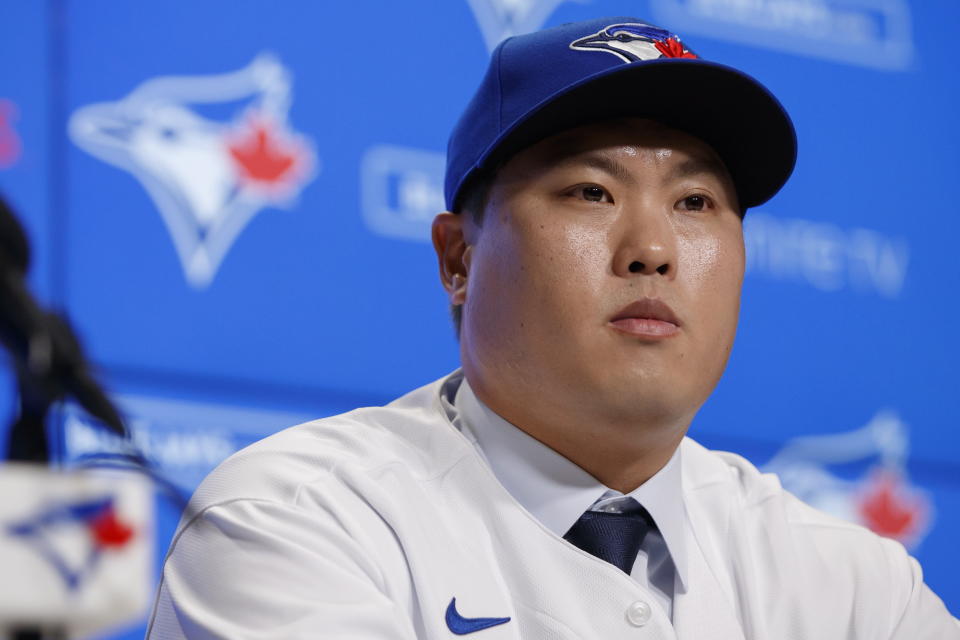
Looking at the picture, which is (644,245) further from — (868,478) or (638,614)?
(868,478)

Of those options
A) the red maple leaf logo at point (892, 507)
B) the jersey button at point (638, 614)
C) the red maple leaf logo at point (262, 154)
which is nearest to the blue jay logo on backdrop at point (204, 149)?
the red maple leaf logo at point (262, 154)

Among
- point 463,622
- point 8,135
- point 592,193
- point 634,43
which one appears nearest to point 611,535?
point 463,622

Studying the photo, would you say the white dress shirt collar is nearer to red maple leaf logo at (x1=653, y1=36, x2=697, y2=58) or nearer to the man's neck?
the man's neck

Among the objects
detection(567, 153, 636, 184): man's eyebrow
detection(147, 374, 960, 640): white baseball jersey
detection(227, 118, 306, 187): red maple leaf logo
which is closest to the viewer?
detection(147, 374, 960, 640): white baseball jersey

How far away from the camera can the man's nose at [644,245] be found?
1018mm

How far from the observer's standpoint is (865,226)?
2.12 meters

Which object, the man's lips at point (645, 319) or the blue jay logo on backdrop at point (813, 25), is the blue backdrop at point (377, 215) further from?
the man's lips at point (645, 319)

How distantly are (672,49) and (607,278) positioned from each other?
241 mm

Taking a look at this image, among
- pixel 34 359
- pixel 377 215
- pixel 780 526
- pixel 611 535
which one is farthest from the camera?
pixel 377 215

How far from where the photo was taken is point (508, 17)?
1908 millimetres

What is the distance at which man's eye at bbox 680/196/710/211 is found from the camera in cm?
109

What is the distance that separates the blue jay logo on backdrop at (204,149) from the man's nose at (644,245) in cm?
74

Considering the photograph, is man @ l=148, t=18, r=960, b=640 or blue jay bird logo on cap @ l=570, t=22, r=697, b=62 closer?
man @ l=148, t=18, r=960, b=640

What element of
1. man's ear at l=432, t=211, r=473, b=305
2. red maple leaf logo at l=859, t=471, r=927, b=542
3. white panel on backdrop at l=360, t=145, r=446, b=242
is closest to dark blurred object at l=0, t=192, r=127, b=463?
man's ear at l=432, t=211, r=473, b=305
